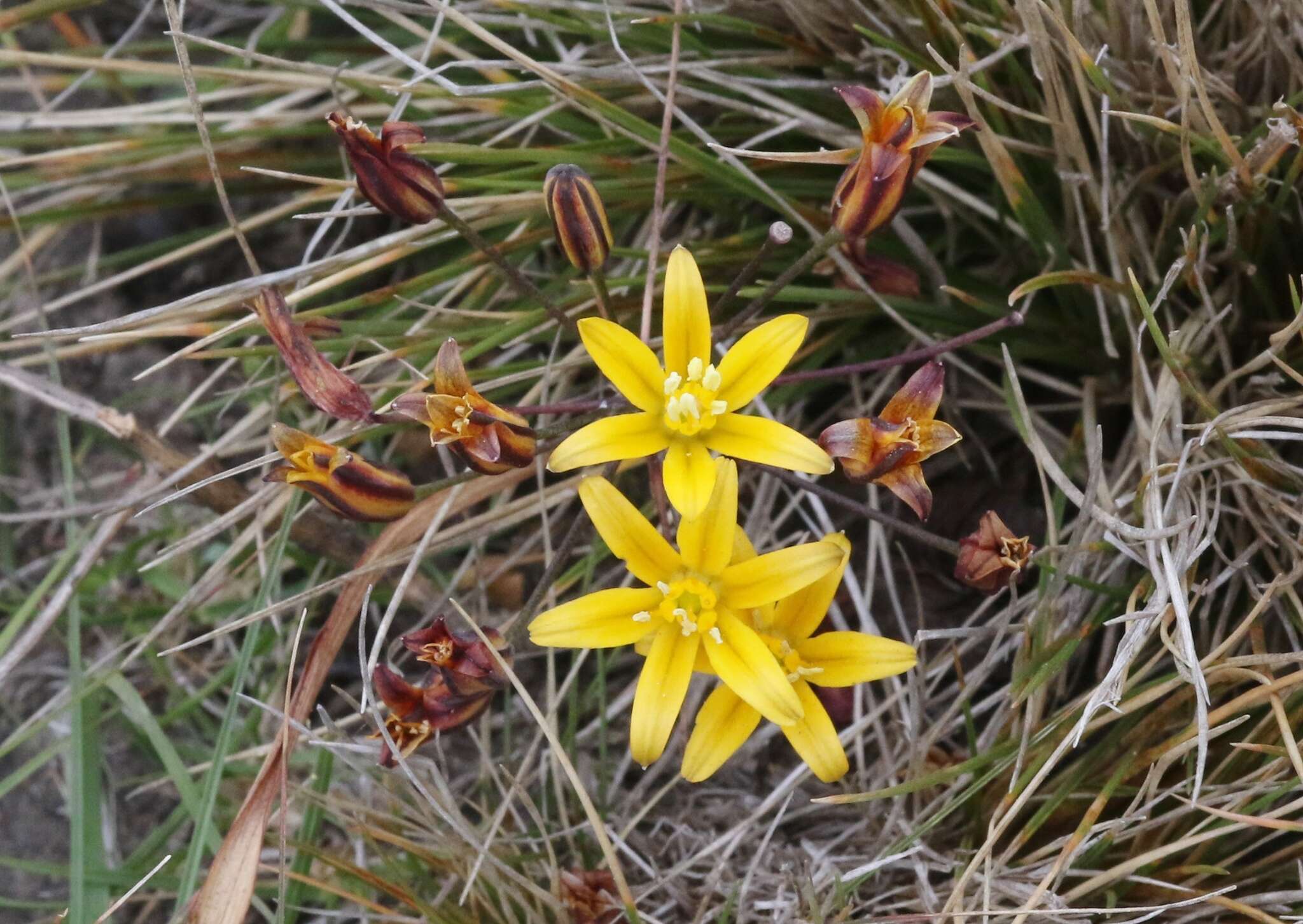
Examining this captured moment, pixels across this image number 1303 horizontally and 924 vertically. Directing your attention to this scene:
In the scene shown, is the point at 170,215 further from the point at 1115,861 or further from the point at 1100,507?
the point at 1115,861

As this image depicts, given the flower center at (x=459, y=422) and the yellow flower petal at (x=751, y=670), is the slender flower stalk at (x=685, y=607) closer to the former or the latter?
the yellow flower petal at (x=751, y=670)

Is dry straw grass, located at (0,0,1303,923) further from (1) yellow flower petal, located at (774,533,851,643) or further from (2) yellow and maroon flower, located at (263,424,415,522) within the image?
(2) yellow and maroon flower, located at (263,424,415,522)

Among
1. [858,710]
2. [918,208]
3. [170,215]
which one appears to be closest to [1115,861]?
[858,710]

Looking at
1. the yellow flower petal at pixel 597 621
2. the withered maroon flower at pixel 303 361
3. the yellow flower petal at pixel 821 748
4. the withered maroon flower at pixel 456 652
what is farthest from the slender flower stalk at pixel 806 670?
the withered maroon flower at pixel 303 361

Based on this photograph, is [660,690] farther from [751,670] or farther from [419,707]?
[419,707]

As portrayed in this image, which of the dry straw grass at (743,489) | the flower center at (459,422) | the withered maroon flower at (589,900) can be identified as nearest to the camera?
the flower center at (459,422)

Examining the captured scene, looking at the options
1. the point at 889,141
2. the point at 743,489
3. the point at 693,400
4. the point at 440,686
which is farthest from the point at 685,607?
the point at 889,141
